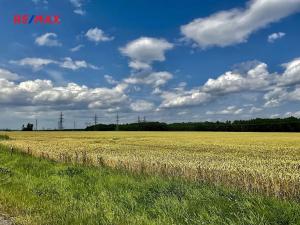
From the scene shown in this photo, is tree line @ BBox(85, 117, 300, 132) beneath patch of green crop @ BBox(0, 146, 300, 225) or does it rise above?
above

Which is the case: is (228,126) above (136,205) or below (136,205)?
above

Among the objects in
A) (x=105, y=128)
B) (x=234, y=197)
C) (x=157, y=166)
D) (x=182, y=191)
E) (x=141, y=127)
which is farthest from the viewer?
(x=105, y=128)

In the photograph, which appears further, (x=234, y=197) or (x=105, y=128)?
(x=105, y=128)

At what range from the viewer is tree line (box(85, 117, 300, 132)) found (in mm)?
130750

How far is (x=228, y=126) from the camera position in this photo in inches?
5719

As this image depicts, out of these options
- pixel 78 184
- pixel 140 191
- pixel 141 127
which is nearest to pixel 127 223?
pixel 140 191

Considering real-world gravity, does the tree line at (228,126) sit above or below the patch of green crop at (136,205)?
above

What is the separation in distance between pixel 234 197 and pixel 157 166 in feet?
28.2

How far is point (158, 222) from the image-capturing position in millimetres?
8617

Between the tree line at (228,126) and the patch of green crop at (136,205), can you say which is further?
the tree line at (228,126)

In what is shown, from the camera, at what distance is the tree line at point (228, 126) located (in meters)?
131

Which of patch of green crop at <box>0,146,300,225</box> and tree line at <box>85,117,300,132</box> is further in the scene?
tree line at <box>85,117,300,132</box>

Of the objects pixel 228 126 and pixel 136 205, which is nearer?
pixel 136 205

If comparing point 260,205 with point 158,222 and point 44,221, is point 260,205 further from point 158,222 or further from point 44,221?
point 44,221
